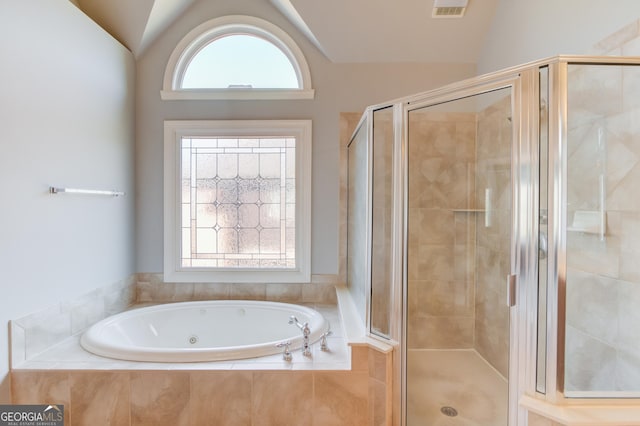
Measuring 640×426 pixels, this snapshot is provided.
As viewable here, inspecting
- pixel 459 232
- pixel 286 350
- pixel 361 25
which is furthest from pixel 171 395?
pixel 361 25

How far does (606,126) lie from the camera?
1342 mm

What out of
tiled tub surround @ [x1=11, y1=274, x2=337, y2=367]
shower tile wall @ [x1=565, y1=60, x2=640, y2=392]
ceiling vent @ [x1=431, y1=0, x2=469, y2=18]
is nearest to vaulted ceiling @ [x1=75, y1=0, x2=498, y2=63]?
ceiling vent @ [x1=431, y1=0, x2=469, y2=18]

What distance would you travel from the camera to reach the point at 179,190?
2.71m

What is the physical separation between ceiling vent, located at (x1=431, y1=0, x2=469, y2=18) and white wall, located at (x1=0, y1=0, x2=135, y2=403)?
2.47 metres

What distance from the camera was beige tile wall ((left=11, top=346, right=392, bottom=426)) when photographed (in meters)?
1.58

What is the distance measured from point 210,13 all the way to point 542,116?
2663mm

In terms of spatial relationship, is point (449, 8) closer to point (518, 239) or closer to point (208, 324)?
point (518, 239)

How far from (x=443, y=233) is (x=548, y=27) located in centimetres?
139

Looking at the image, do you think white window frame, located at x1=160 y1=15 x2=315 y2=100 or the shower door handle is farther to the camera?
white window frame, located at x1=160 y1=15 x2=315 y2=100

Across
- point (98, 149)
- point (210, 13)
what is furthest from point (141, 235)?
point (210, 13)

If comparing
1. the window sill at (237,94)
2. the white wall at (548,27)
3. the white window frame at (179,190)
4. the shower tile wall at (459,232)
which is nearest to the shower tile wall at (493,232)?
the shower tile wall at (459,232)

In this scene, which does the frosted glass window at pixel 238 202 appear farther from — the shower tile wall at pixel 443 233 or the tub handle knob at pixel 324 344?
the shower tile wall at pixel 443 233

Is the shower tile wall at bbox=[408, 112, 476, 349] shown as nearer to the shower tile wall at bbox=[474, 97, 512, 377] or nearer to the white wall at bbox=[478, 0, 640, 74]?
the shower tile wall at bbox=[474, 97, 512, 377]

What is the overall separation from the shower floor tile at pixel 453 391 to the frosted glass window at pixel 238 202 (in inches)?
52.6
